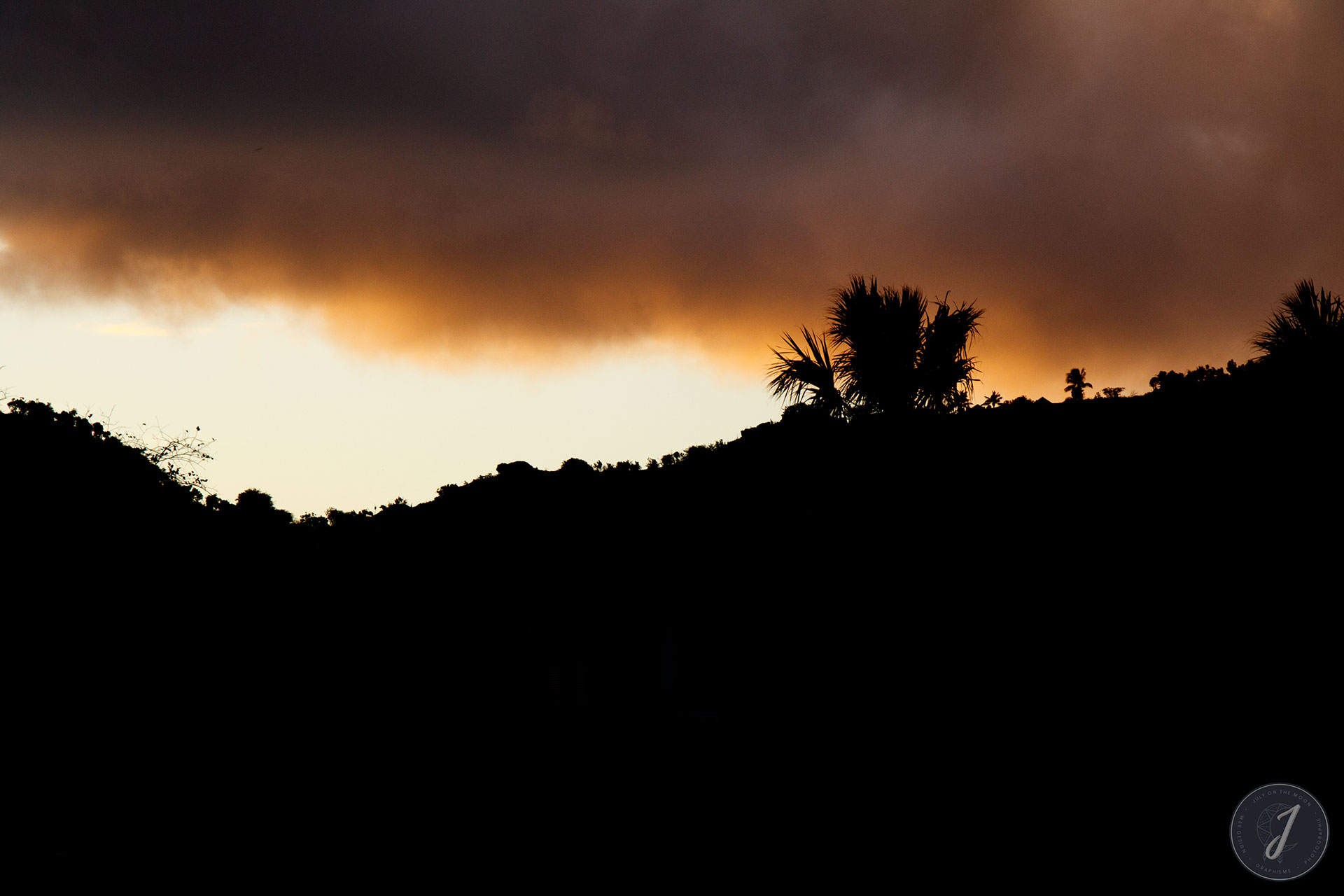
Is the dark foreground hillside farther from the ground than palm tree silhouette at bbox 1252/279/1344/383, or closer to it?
closer to it

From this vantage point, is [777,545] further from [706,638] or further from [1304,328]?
[1304,328]

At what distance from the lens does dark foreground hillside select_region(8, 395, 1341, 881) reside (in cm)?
995

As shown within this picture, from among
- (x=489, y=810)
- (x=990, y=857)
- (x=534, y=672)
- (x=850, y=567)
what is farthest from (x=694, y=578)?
(x=990, y=857)

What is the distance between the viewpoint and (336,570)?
1928 cm

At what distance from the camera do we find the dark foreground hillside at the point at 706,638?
32.6 feet

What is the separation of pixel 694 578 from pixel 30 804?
480 inches

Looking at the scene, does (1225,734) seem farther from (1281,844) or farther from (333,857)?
(333,857)

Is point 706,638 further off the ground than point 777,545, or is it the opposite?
point 777,545

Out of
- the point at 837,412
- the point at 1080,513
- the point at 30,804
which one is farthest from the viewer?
the point at 837,412

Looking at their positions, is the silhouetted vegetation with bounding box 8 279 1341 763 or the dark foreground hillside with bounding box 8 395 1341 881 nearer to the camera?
the dark foreground hillside with bounding box 8 395 1341 881

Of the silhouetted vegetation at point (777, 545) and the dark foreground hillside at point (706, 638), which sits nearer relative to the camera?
the dark foreground hillside at point (706, 638)

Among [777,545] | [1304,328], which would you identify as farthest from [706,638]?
[1304,328]

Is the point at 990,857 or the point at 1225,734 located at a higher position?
the point at 1225,734

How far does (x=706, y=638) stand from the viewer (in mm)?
13891
